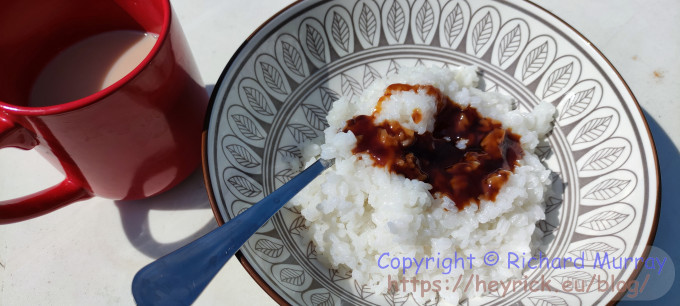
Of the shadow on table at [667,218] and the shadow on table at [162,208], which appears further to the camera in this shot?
the shadow on table at [162,208]

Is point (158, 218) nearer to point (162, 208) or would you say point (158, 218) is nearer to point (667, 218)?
point (162, 208)

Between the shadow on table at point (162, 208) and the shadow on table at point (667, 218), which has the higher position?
the shadow on table at point (667, 218)

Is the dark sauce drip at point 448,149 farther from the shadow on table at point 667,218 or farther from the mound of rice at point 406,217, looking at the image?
the shadow on table at point 667,218

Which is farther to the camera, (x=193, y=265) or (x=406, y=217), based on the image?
(x=406, y=217)

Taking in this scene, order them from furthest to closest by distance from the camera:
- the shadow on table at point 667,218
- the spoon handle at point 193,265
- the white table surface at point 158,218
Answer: the white table surface at point 158,218, the shadow on table at point 667,218, the spoon handle at point 193,265

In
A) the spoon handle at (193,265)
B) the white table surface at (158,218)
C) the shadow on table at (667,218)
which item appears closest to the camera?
the spoon handle at (193,265)

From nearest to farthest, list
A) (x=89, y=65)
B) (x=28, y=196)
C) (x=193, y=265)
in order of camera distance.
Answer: (x=193, y=265), (x=28, y=196), (x=89, y=65)

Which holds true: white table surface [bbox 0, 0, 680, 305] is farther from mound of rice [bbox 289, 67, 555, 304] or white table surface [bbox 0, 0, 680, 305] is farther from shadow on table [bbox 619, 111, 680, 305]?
mound of rice [bbox 289, 67, 555, 304]

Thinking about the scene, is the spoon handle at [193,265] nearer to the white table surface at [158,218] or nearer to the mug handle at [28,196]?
the white table surface at [158,218]

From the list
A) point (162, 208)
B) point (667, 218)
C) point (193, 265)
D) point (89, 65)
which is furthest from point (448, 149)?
point (89, 65)

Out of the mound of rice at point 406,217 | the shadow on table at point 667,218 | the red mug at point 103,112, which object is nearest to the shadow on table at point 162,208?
the red mug at point 103,112
